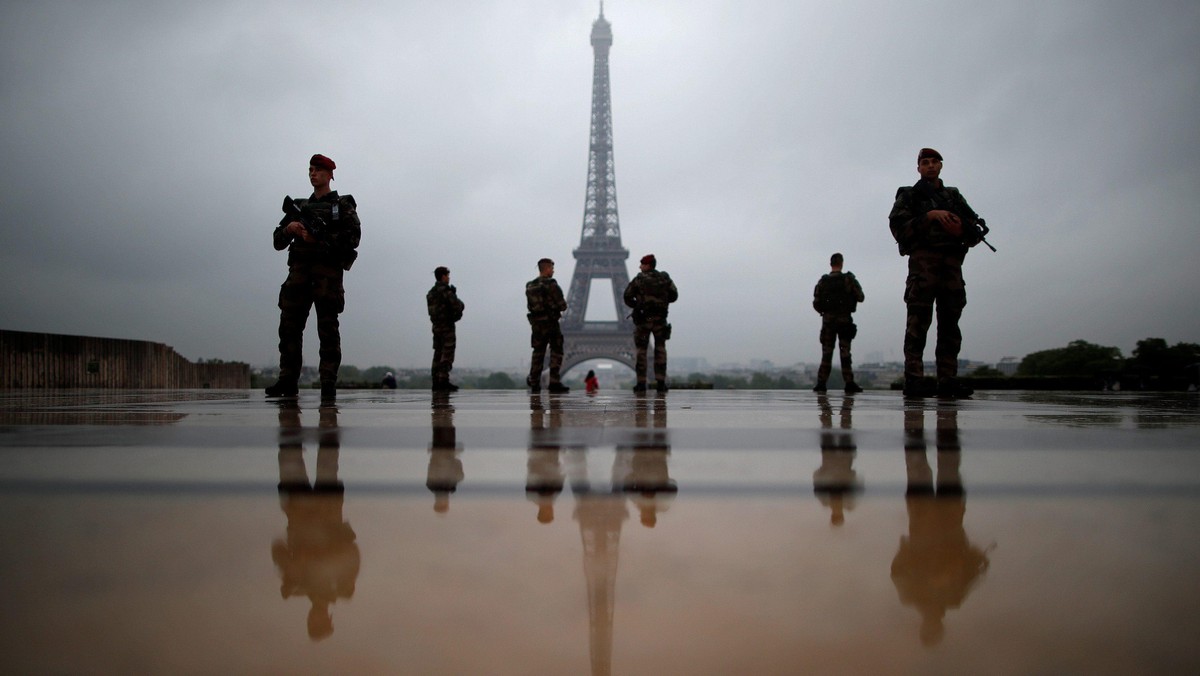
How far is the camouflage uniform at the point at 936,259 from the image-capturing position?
18.4 feet

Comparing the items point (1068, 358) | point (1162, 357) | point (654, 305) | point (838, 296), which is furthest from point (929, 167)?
point (1068, 358)

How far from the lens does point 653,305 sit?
887cm

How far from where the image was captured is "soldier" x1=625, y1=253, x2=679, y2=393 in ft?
29.1

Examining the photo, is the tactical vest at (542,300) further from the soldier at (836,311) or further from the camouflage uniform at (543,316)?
the soldier at (836,311)

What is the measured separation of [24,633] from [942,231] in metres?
6.33

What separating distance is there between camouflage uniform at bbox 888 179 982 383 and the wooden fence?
50.5 feet

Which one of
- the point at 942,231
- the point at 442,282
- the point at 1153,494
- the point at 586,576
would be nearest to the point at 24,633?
the point at 586,576

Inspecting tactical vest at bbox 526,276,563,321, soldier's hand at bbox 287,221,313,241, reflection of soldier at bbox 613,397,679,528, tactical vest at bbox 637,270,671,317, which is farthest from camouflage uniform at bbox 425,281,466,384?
reflection of soldier at bbox 613,397,679,528

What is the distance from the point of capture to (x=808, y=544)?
0.77m

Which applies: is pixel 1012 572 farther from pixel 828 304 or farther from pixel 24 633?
pixel 828 304

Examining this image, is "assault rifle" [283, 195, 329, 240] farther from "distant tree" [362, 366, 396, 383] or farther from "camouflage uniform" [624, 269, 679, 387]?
"distant tree" [362, 366, 396, 383]

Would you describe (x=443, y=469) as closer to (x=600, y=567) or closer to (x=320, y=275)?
(x=600, y=567)

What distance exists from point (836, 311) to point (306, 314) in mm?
7002

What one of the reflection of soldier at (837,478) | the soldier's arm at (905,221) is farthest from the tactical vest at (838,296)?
the reflection of soldier at (837,478)
